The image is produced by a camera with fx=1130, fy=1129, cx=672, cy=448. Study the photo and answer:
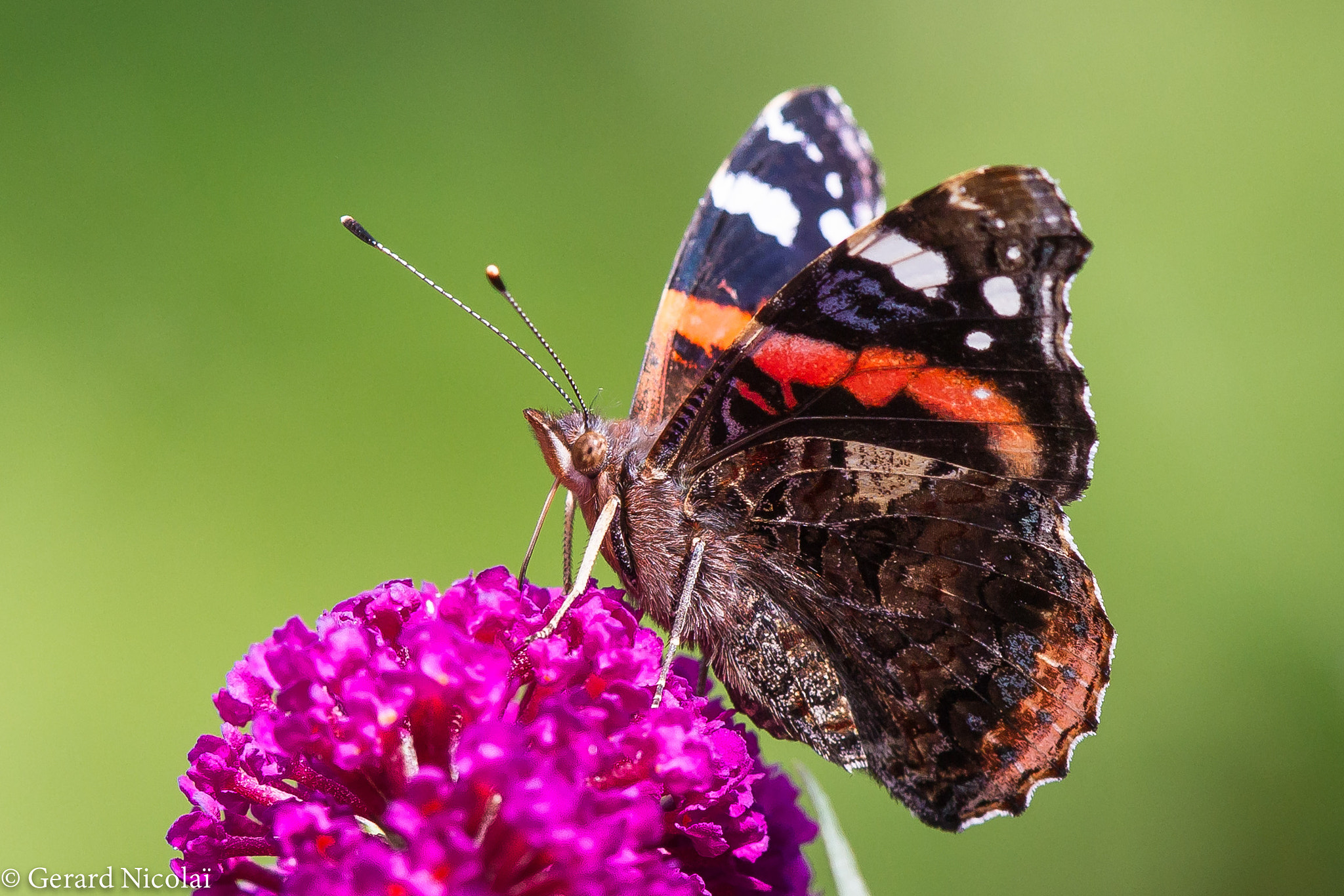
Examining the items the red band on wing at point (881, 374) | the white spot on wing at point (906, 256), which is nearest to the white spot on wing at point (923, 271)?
the white spot on wing at point (906, 256)

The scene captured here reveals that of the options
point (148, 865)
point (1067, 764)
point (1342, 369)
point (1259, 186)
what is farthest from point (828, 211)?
point (1259, 186)

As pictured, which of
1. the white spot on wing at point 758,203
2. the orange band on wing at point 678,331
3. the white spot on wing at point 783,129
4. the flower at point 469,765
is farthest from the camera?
the white spot on wing at point 783,129

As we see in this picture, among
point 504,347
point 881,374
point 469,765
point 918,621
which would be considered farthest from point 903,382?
point 504,347

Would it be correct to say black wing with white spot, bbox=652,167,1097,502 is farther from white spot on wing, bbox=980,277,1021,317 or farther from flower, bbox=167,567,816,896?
flower, bbox=167,567,816,896

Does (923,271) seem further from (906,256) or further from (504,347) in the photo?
(504,347)

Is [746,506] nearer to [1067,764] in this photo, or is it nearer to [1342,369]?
[1067,764]

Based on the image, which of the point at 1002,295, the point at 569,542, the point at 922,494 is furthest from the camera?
the point at 569,542

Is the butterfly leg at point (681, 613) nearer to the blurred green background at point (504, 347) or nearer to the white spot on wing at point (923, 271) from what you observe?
the white spot on wing at point (923, 271)

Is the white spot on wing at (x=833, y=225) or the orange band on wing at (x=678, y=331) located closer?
the orange band on wing at (x=678, y=331)
